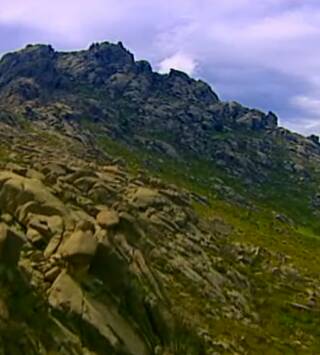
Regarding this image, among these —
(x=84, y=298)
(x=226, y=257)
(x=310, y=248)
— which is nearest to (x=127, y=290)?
(x=84, y=298)

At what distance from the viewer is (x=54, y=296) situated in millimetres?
39438

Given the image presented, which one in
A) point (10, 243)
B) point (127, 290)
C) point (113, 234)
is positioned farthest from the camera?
point (113, 234)

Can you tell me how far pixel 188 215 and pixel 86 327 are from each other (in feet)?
220

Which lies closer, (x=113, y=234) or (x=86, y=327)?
(x=86, y=327)

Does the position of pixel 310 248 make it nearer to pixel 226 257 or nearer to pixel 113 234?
pixel 226 257

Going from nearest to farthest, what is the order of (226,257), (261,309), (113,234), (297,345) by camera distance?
(113,234) → (297,345) → (261,309) → (226,257)

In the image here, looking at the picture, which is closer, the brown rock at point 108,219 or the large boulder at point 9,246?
the large boulder at point 9,246

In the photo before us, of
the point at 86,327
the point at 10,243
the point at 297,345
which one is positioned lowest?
the point at 297,345

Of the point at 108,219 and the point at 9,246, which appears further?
the point at 108,219

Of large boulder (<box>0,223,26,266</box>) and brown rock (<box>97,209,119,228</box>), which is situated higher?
brown rock (<box>97,209,119,228</box>)

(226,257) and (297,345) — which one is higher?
(226,257)

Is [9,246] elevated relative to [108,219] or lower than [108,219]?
lower

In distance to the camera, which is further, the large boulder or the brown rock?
the brown rock

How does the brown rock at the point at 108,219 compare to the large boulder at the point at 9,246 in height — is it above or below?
above
